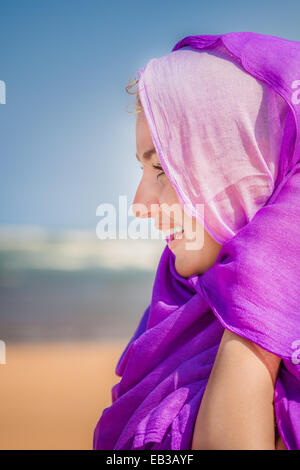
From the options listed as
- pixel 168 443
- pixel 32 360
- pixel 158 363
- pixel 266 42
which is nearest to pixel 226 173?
pixel 266 42

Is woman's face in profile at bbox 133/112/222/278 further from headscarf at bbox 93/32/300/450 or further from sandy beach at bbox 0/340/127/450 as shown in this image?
sandy beach at bbox 0/340/127/450

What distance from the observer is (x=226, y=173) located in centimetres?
104

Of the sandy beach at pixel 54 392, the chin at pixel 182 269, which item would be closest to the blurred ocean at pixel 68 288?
the sandy beach at pixel 54 392

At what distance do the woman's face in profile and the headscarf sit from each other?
6cm

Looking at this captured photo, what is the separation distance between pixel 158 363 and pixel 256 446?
0.32 m

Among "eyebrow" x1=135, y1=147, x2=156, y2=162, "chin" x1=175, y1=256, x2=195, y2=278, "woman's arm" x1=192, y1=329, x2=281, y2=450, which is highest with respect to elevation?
"eyebrow" x1=135, y1=147, x2=156, y2=162

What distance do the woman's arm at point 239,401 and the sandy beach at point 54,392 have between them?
2163mm

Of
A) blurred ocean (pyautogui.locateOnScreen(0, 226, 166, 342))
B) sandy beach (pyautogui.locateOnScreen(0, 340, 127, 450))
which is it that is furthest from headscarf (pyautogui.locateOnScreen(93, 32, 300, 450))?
Result: blurred ocean (pyautogui.locateOnScreen(0, 226, 166, 342))

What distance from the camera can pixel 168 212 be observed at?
116cm

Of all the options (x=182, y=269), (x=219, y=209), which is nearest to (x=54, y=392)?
(x=182, y=269)

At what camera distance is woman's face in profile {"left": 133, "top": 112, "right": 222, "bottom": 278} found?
1.11 metres

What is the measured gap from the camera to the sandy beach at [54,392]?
309 centimetres

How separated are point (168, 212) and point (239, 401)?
484 millimetres

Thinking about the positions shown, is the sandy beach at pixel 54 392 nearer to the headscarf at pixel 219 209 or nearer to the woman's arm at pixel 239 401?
the headscarf at pixel 219 209
